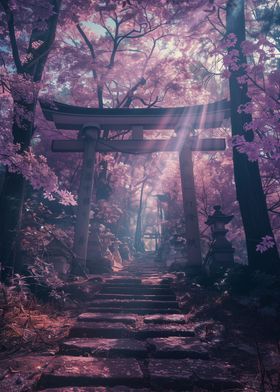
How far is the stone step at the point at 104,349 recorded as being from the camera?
353 cm

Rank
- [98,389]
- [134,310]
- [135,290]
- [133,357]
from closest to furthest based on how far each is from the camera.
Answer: [98,389] → [133,357] → [134,310] → [135,290]

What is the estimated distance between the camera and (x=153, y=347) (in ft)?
12.3

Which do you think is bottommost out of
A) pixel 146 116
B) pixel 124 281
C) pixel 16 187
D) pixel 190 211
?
pixel 124 281

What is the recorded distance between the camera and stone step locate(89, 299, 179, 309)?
19.5ft

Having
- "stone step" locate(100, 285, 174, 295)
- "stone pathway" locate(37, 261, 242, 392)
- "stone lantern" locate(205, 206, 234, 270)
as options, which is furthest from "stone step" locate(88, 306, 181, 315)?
"stone lantern" locate(205, 206, 234, 270)

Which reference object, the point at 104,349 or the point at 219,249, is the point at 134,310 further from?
the point at 219,249

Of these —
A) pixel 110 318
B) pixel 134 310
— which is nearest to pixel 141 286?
pixel 134 310

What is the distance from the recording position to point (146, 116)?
412 inches

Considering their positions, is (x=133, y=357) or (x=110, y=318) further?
(x=110, y=318)

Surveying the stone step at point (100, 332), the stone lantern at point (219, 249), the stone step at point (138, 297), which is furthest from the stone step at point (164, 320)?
the stone lantern at point (219, 249)

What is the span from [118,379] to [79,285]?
4537 millimetres

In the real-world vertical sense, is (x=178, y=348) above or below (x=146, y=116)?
below

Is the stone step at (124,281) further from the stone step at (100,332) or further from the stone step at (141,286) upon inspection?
the stone step at (100,332)

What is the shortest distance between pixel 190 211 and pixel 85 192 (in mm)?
3795
